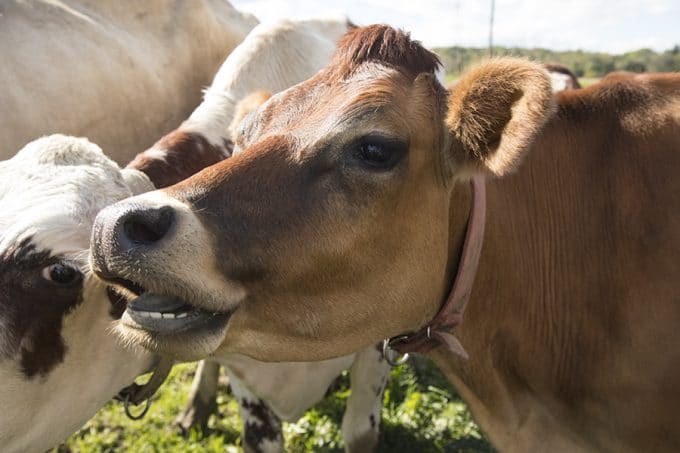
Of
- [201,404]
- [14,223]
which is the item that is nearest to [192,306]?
[14,223]

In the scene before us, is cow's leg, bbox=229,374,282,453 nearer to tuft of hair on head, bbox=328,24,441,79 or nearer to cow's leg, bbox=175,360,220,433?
cow's leg, bbox=175,360,220,433

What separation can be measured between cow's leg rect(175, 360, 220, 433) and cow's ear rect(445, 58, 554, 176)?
348 cm

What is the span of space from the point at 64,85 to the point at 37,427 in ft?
11.5

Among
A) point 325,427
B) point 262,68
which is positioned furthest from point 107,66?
point 325,427

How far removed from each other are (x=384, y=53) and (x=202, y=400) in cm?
366

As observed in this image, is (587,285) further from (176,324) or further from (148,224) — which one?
(148,224)

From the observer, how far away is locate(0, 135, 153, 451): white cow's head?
255 centimetres

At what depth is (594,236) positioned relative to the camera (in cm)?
271

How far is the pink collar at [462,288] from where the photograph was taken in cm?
244

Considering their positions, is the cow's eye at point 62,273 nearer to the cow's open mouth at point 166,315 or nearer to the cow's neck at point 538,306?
the cow's open mouth at point 166,315

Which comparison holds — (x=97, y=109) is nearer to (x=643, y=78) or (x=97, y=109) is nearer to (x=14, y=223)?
(x=14, y=223)

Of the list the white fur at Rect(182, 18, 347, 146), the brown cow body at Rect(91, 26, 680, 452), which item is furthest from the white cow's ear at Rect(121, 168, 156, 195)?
the brown cow body at Rect(91, 26, 680, 452)

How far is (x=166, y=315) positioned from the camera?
76.2 inches

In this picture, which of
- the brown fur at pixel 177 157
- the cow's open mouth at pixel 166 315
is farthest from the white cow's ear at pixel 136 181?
the cow's open mouth at pixel 166 315
